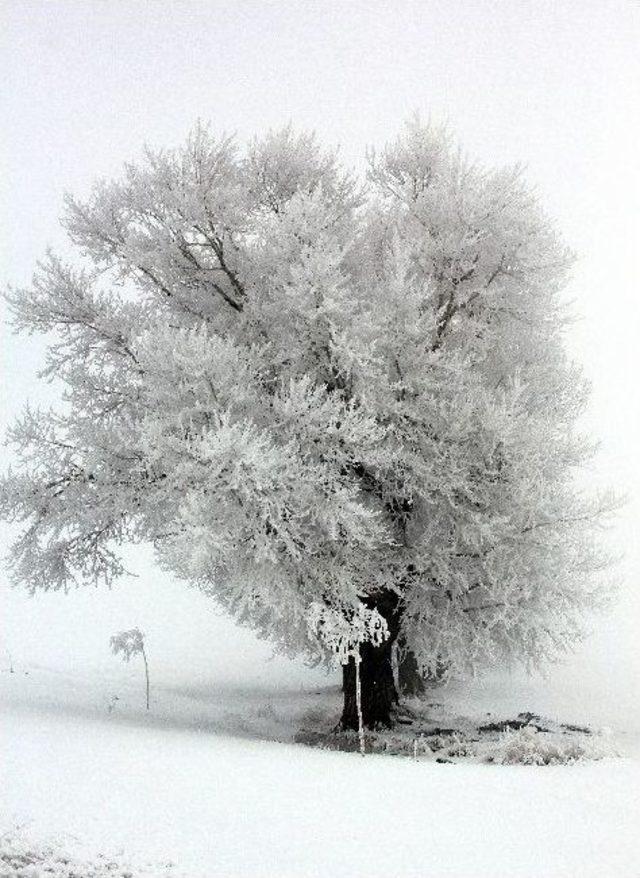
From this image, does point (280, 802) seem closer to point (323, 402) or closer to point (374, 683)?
point (323, 402)

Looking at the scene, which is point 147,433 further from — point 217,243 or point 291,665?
point 291,665

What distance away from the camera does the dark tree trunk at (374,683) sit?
12.9 m

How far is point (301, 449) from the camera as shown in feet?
35.8

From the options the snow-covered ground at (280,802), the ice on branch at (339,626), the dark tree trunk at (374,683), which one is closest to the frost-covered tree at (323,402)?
the dark tree trunk at (374,683)

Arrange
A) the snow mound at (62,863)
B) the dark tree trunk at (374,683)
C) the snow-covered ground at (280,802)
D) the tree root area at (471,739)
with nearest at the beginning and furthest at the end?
the snow mound at (62,863)
the snow-covered ground at (280,802)
the tree root area at (471,739)
the dark tree trunk at (374,683)

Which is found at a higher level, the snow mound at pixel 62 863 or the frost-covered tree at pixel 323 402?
the frost-covered tree at pixel 323 402

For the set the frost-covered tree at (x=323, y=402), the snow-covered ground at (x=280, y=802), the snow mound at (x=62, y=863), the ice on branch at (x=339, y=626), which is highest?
the frost-covered tree at (x=323, y=402)

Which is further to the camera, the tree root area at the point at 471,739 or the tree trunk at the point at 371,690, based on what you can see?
the tree trunk at the point at 371,690

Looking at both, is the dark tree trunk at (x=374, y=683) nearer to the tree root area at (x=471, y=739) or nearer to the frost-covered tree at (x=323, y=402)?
the frost-covered tree at (x=323, y=402)

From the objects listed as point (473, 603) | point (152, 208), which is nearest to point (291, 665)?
point (473, 603)

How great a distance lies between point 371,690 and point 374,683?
12cm

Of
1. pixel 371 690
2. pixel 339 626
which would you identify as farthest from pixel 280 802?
pixel 371 690

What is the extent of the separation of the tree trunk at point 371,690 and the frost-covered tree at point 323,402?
47 millimetres

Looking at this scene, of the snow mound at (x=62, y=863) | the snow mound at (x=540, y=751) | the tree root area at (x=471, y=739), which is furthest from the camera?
the tree root area at (x=471, y=739)
